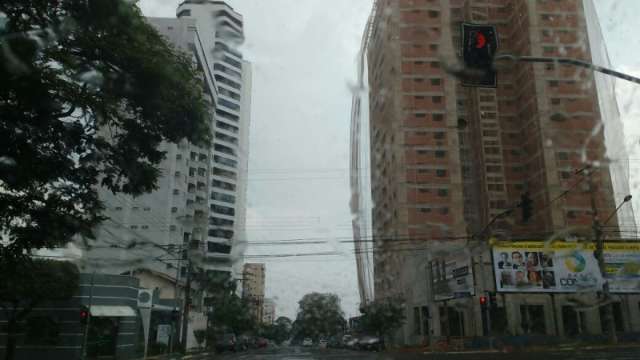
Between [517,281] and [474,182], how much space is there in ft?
91.3

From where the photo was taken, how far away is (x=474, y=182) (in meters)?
60.9

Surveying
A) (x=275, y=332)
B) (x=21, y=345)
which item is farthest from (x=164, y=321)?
(x=275, y=332)

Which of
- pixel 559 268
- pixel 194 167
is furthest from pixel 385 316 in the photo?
pixel 194 167

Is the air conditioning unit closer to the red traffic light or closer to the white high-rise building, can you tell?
the white high-rise building

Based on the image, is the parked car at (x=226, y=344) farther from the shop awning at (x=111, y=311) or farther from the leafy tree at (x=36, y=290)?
the leafy tree at (x=36, y=290)

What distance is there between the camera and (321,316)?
104938mm

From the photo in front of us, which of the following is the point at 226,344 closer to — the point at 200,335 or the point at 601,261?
the point at 200,335

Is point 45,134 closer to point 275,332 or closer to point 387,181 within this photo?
point 387,181

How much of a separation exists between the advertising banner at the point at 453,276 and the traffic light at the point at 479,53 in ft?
91.2

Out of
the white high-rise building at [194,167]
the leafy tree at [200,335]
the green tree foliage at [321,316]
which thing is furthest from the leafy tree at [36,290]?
the green tree foliage at [321,316]

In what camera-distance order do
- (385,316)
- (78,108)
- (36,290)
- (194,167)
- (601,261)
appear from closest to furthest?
(78,108), (36,290), (601,261), (385,316), (194,167)

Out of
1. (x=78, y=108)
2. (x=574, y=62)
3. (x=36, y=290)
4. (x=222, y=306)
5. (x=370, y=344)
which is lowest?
(x=370, y=344)

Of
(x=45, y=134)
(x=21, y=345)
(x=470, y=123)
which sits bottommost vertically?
(x=21, y=345)

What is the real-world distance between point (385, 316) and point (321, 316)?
59.3 meters
